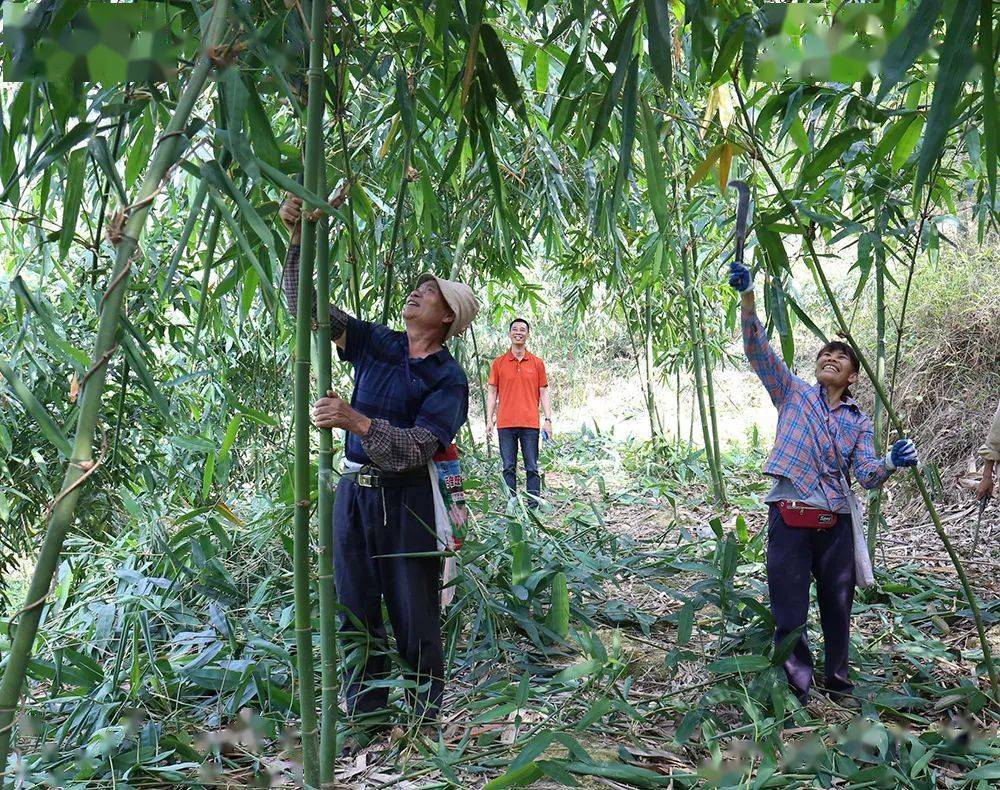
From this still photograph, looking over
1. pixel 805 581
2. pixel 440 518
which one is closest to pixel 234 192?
pixel 440 518

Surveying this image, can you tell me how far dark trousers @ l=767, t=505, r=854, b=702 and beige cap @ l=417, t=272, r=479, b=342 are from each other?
1031 millimetres

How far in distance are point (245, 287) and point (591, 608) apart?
175 cm

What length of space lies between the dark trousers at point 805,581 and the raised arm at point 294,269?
1297 mm

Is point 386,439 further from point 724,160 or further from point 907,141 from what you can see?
point 907,141

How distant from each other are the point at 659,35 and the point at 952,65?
1.20ft

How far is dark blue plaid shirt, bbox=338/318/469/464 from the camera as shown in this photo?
6.73 ft

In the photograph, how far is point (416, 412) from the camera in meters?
2.09

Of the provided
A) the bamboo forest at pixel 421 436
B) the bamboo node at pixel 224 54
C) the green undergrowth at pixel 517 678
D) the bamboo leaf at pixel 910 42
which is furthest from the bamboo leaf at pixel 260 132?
the green undergrowth at pixel 517 678

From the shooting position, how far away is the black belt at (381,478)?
203 cm

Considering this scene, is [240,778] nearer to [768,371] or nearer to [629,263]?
[768,371]

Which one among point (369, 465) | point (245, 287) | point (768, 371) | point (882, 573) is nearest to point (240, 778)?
point (369, 465)

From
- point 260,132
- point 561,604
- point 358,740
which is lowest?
point 358,740

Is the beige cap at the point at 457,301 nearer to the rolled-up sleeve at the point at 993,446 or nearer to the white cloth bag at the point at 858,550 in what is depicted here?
the white cloth bag at the point at 858,550

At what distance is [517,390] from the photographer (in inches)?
198
